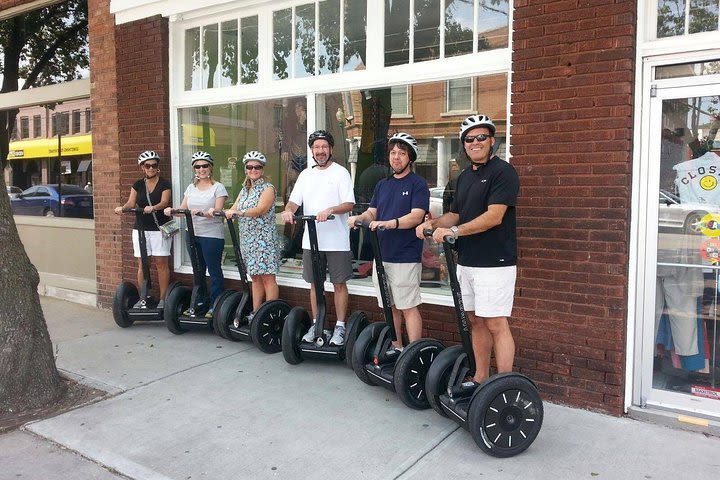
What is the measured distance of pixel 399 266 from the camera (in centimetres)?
476

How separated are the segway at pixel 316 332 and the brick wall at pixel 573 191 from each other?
1346 millimetres

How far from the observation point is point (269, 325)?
19.1 ft

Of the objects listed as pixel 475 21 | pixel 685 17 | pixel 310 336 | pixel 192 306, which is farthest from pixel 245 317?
pixel 685 17

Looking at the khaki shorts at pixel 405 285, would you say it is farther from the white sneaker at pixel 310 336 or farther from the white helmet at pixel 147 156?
the white helmet at pixel 147 156

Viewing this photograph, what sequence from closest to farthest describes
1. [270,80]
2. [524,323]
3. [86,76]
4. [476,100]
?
[524,323], [476,100], [270,80], [86,76]

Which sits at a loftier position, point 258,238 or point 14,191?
point 14,191

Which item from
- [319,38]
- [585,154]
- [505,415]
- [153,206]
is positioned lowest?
[505,415]

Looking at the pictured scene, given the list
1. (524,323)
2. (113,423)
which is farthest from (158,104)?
(524,323)

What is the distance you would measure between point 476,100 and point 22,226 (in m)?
7.31

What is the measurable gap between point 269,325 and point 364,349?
1.37m

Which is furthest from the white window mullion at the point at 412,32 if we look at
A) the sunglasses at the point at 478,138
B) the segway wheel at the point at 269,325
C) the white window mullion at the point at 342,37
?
the segway wheel at the point at 269,325

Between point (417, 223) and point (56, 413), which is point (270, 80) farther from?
point (56, 413)

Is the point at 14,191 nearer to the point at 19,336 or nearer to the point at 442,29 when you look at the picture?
the point at 19,336

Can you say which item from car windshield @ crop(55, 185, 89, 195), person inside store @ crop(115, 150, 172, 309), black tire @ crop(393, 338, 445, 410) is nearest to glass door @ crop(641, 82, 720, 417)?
black tire @ crop(393, 338, 445, 410)
